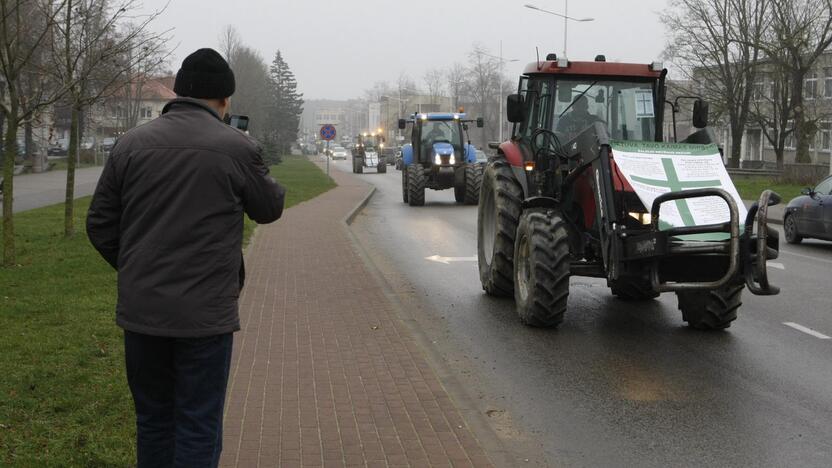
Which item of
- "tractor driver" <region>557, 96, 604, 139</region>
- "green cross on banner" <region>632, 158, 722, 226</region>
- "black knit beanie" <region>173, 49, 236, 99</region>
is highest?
"tractor driver" <region>557, 96, 604, 139</region>

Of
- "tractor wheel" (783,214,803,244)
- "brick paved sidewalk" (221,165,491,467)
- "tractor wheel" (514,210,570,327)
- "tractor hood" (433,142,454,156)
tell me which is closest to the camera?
"brick paved sidewalk" (221,165,491,467)

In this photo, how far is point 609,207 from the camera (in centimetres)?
841

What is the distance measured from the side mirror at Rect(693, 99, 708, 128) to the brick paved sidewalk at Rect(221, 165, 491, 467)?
3743 millimetres

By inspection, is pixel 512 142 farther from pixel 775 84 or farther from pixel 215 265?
pixel 775 84

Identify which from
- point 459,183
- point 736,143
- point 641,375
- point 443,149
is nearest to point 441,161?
point 443,149

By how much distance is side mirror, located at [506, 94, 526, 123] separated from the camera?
1053 centimetres

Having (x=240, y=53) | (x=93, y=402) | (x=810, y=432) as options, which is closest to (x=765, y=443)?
(x=810, y=432)

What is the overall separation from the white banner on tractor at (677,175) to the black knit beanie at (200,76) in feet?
17.1

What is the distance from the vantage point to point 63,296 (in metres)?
10.3

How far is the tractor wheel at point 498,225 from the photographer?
10656 mm

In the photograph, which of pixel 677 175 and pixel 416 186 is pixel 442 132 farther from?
pixel 677 175

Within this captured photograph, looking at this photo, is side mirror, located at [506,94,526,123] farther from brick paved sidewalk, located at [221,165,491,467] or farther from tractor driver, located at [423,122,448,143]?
tractor driver, located at [423,122,448,143]

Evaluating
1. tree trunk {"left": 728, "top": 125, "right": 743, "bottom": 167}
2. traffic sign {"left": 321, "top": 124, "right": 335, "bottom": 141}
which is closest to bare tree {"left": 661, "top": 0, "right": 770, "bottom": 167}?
tree trunk {"left": 728, "top": 125, "right": 743, "bottom": 167}

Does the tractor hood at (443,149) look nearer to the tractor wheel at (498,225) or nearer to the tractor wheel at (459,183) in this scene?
the tractor wheel at (459,183)
